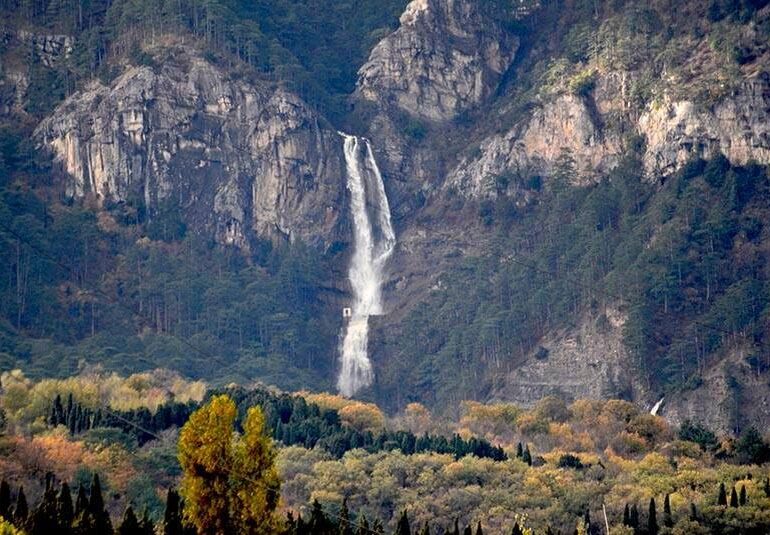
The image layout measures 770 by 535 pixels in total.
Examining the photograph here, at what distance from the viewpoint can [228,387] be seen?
594 feet

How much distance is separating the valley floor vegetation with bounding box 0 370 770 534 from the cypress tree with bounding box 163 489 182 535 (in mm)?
114

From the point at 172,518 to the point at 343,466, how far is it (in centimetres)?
4397

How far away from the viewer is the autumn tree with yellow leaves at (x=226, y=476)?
112375mm

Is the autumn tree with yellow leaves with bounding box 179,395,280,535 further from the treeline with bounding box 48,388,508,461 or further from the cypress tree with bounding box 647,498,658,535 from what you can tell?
the treeline with bounding box 48,388,508,461

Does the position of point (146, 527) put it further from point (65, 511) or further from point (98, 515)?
point (65, 511)

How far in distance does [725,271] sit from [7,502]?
99.1m

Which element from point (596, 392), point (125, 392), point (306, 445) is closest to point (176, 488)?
point (306, 445)

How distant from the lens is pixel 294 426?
166250mm

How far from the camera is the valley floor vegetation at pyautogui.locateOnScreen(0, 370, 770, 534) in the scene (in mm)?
113750

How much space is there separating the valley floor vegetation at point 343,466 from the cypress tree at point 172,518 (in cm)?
11

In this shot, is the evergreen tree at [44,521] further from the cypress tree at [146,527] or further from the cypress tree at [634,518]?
Result: the cypress tree at [634,518]

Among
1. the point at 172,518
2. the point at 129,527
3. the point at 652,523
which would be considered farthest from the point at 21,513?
the point at 652,523

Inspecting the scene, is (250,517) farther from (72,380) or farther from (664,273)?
(664,273)

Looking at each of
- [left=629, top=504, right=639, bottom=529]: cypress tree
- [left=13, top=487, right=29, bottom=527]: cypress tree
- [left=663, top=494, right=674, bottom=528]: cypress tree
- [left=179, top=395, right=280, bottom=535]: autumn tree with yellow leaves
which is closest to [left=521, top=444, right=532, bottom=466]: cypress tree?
[left=629, top=504, right=639, bottom=529]: cypress tree
